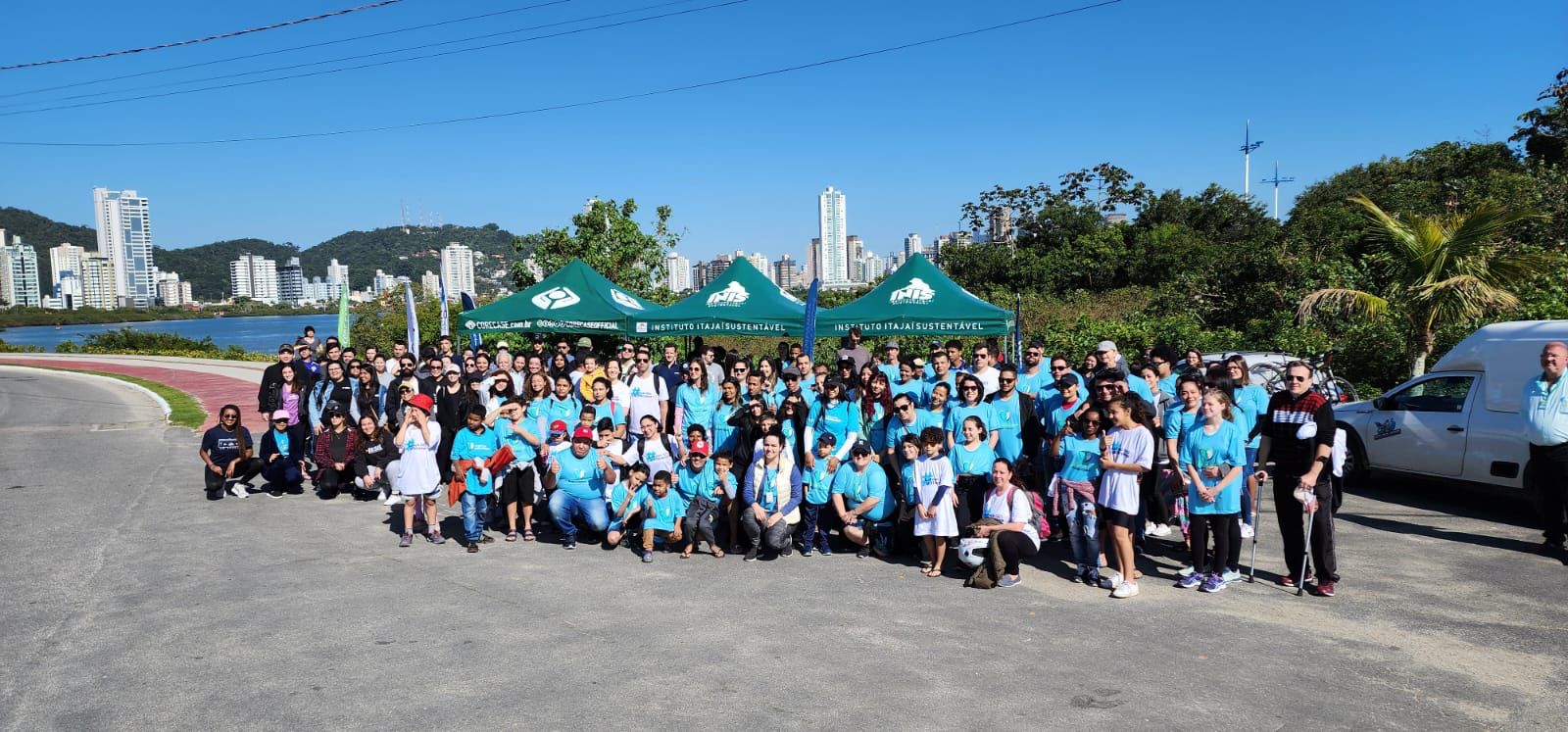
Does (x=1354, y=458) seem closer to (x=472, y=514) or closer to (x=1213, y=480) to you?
(x=1213, y=480)

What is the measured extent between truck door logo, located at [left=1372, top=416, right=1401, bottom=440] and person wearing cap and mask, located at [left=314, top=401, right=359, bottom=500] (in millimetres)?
11263

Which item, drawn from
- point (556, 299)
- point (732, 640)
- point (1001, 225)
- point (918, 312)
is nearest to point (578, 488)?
point (732, 640)

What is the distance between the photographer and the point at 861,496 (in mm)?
8203

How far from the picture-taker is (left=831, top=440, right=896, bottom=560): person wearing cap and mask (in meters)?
8.16

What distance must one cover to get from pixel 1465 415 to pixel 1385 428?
0.92 metres

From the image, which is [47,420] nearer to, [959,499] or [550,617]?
[550,617]

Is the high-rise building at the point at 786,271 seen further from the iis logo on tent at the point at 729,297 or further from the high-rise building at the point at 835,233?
the iis logo on tent at the point at 729,297

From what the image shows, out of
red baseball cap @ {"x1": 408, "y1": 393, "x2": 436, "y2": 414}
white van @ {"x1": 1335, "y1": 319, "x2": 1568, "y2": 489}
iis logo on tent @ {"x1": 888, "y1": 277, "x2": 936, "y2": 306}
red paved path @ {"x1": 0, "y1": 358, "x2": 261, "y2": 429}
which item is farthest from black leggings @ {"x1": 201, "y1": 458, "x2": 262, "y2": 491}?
white van @ {"x1": 1335, "y1": 319, "x2": 1568, "y2": 489}

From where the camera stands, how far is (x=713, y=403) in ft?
32.6

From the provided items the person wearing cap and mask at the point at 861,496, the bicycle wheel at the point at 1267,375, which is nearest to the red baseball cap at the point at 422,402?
the person wearing cap and mask at the point at 861,496

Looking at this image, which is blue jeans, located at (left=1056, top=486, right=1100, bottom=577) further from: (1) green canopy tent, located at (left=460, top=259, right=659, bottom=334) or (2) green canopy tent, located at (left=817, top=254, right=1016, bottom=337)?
(1) green canopy tent, located at (left=460, top=259, right=659, bottom=334)

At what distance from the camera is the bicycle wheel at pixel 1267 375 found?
507 inches

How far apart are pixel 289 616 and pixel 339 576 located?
108 cm

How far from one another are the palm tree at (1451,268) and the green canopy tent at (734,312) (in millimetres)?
8285
